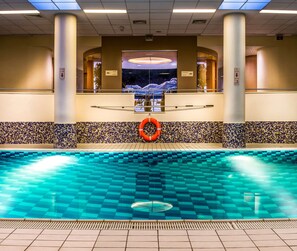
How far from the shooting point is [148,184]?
4.80 metres

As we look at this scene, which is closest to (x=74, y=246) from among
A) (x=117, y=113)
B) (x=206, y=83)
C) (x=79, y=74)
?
(x=117, y=113)

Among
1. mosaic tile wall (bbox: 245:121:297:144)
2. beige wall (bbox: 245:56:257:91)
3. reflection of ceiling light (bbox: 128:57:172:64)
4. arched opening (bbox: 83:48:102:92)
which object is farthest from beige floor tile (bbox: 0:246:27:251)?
beige wall (bbox: 245:56:257:91)

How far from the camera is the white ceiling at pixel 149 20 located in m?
7.33

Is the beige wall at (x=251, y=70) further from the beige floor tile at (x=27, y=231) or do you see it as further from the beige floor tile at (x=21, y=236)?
the beige floor tile at (x=21, y=236)

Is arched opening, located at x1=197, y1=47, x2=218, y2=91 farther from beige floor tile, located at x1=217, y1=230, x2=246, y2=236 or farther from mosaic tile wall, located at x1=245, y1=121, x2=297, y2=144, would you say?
beige floor tile, located at x1=217, y1=230, x2=246, y2=236

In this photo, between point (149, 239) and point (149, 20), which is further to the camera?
point (149, 20)

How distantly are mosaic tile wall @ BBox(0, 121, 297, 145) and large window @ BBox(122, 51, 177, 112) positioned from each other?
63.2 inches

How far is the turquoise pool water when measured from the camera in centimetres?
356

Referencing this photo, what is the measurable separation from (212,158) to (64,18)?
4.58 metres

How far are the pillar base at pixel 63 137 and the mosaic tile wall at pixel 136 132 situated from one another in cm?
58

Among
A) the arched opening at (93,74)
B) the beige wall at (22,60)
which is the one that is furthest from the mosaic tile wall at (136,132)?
the arched opening at (93,74)

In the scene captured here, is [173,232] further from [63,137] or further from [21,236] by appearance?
[63,137]

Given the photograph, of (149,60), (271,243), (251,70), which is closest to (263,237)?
(271,243)

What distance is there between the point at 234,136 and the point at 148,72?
497cm
